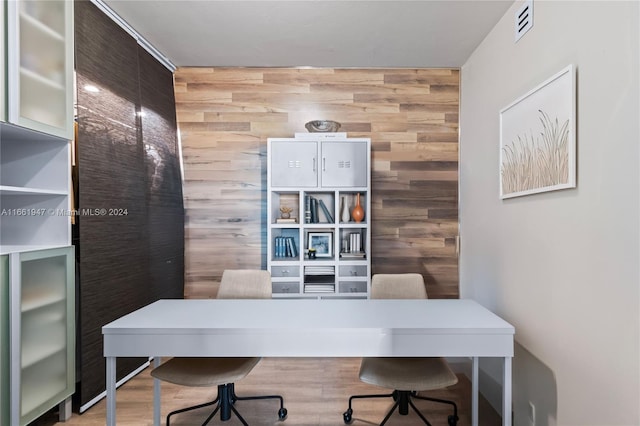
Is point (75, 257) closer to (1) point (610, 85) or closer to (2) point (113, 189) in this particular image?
(2) point (113, 189)

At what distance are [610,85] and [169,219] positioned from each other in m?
3.15

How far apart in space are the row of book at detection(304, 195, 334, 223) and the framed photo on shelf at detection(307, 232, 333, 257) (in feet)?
0.47

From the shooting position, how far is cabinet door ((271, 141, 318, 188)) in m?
3.10

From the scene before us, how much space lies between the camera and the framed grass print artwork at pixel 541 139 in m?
1.60

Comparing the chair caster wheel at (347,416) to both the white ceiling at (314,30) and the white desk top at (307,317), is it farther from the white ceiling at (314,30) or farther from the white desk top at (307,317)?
the white ceiling at (314,30)

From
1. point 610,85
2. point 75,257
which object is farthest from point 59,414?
point 610,85

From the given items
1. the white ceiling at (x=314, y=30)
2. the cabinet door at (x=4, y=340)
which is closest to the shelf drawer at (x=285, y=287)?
the cabinet door at (x=4, y=340)

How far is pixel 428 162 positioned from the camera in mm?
3391

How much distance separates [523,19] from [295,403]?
287 centimetres

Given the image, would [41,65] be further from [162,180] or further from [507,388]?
[507,388]

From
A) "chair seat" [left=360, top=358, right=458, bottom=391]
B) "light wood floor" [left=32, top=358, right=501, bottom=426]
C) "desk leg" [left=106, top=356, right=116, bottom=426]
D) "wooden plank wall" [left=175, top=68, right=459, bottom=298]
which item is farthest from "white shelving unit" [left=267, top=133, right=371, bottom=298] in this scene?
"desk leg" [left=106, top=356, right=116, bottom=426]

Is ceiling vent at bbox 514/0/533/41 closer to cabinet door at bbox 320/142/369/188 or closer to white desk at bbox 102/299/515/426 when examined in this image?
cabinet door at bbox 320/142/369/188

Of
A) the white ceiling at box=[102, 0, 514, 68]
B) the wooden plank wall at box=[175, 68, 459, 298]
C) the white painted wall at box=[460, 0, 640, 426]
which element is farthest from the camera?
the wooden plank wall at box=[175, 68, 459, 298]

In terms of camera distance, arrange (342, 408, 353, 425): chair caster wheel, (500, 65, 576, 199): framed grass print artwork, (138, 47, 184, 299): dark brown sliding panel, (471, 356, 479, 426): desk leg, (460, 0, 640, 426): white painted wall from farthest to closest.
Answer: (138, 47, 184, 299): dark brown sliding panel, (342, 408, 353, 425): chair caster wheel, (471, 356, 479, 426): desk leg, (500, 65, 576, 199): framed grass print artwork, (460, 0, 640, 426): white painted wall
